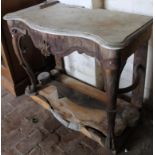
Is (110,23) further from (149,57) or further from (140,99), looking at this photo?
(140,99)

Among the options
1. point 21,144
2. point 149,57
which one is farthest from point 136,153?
point 21,144

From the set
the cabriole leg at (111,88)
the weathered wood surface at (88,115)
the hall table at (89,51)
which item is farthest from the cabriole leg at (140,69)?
the cabriole leg at (111,88)

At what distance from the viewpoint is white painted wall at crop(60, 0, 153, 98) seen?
4.59 ft

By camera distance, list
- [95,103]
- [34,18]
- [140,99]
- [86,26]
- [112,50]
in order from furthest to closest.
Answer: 1. [95,103]
2. [140,99]
3. [34,18]
4. [86,26]
5. [112,50]

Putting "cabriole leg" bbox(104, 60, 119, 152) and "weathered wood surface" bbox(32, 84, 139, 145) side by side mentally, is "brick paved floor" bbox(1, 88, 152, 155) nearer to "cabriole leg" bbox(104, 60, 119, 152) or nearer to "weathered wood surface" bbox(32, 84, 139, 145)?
"weathered wood surface" bbox(32, 84, 139, 145)

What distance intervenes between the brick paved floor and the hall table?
8cm

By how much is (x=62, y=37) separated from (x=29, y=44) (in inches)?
35.6

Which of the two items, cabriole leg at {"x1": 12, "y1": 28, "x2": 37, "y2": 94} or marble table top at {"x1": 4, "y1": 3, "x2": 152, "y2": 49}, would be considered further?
cabriole leg at {"x1": 12, "y1": 28, "x2": 37, "y2": 94}

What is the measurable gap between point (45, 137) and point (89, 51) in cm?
88

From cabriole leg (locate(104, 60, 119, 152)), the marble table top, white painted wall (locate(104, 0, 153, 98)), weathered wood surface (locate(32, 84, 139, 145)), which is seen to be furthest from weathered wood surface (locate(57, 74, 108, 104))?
the marble table top

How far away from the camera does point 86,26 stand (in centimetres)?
120

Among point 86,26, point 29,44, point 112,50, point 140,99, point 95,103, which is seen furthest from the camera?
point 29,44

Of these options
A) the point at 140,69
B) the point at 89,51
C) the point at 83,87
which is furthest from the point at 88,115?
the point at 89,51

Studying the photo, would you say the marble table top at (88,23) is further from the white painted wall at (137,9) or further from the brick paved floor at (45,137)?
the brick paved floor at (45,137)
